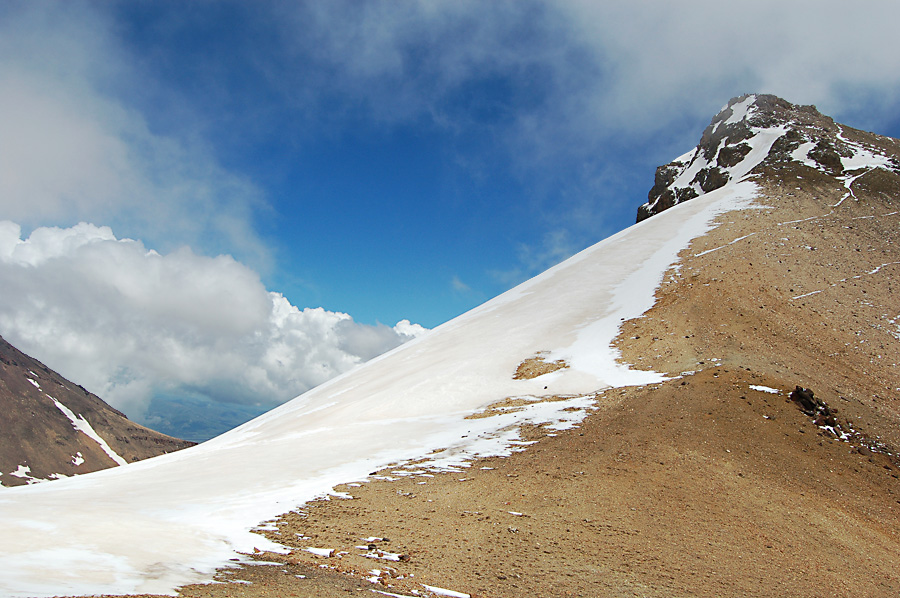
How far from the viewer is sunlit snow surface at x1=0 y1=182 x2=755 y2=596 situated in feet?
25.8

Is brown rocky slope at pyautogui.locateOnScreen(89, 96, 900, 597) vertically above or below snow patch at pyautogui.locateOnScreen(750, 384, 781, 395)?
below

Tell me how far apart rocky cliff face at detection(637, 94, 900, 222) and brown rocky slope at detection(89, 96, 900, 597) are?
1311 inches

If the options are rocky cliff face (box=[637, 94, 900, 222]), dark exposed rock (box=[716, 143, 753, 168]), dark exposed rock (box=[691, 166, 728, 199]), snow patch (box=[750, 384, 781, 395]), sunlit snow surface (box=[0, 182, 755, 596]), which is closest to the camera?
sunlit snow surface (box=[0, 182, 755, 596])

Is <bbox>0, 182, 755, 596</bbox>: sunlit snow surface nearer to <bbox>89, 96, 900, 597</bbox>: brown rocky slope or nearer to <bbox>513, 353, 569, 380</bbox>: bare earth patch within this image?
<bbox>513, 353, 569, 380</bbox>: bare earth patch

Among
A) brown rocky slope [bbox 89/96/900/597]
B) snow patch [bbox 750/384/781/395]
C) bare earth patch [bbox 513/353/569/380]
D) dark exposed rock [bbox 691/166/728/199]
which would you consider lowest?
brown rocky slope [bbox 89/96/900/597]

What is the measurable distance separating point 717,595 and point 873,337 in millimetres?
23203

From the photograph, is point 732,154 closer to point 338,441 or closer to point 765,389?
point 765,389

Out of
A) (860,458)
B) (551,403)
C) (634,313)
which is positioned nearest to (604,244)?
(634,313)

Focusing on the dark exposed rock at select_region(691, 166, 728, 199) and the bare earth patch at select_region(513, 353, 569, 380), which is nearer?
the bare earth patch at select_region(513, 353, 569, 380)

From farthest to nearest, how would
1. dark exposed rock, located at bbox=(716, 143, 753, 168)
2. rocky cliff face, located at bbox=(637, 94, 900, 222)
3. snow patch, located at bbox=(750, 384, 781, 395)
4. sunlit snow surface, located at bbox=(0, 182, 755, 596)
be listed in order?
dark exposed rock, located at bbox=(716, 143, 753, 168), rocky cliff face, located at bbox=(637, 94, 900, 222), snow patch, located at bbox=(750, 384, 781, 395), sunlit snow surface, located at bbox=(0, 182, 755, 596)

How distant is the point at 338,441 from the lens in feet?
70.7

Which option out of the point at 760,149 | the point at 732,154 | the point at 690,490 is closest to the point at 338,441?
the point at 690,490

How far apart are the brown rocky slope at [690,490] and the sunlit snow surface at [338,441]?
53.2 inches

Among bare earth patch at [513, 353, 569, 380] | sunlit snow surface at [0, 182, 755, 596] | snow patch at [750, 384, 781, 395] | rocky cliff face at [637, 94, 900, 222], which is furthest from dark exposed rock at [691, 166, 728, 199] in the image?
snow patch at [750, 384, 781, 395]
